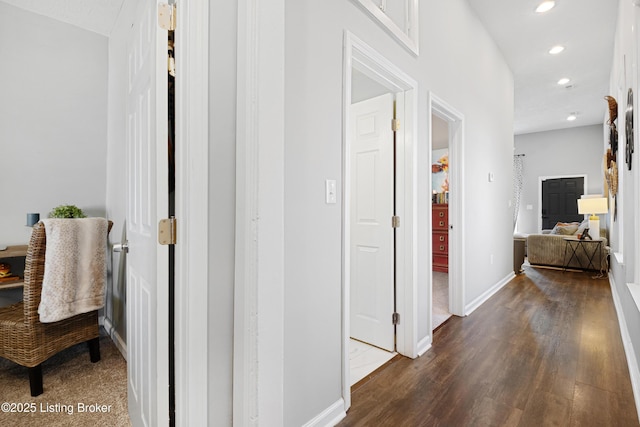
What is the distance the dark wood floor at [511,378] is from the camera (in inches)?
63.6

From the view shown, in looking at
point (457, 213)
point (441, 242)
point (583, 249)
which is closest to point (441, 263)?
point (441, 242)

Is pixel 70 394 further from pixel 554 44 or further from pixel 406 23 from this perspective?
pixel 554 44

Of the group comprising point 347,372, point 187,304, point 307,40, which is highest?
point 307,40

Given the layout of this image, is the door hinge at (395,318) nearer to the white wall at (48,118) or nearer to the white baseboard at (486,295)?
the white baseboard at (486,295)

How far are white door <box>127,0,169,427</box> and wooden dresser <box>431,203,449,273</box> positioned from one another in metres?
5.21

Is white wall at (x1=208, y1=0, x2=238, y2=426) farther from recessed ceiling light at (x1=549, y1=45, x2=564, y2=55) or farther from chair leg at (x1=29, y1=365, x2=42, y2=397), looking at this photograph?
recessed ceiling light at (x1=549, y1=45, x2=564, y2=55)

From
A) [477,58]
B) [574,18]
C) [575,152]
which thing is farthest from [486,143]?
[575,152]

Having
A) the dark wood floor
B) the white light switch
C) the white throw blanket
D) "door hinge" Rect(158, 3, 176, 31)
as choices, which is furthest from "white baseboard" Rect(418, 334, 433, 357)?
"door hinge" Rect(158, 3, 176, 31)

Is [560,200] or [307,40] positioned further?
[560,200]

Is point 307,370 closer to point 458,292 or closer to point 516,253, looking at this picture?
point 458,292

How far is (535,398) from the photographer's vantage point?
1.77m

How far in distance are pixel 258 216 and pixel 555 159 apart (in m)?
9.67

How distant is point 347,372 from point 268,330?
0.84 meters

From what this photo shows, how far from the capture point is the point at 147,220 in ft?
3.83
